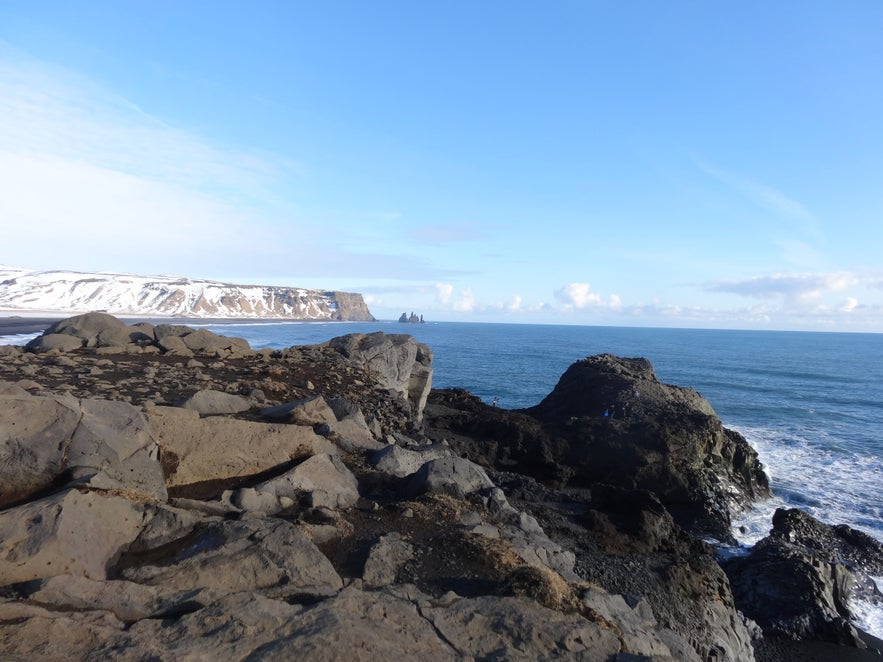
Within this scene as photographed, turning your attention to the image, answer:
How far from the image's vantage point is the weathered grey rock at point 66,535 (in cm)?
502

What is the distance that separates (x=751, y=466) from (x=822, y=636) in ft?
36.9

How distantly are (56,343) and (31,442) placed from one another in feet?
40.8

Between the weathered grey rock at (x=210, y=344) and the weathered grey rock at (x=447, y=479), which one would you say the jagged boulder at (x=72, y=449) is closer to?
the weathered grey rock at (x=447, y=479)

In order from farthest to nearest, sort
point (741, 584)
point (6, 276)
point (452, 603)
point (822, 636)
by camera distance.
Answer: point (6, 276)
point (741, 584)
point (822, 636)
point (452, 603)

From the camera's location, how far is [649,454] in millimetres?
20734

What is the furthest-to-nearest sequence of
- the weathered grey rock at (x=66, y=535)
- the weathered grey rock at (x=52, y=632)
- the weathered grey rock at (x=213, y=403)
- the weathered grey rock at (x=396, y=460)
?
the weathered grey rock at (x=213, y=403)
the weathered grey rock at (x=396, y=460)
the weathered grey rock at (x=66, y=535)
the weathered grey rock at (x=52, y=632)

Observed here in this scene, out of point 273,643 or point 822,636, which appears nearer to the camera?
point 273,643

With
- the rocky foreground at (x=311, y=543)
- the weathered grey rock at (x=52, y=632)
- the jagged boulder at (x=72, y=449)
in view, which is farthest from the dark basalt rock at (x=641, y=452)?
the weathered grey rock at (x=52, y=632)

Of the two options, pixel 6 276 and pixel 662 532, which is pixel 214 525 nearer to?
pixel 662 532

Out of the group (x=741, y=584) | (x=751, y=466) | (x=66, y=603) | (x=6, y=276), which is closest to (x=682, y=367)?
(x=751, y=466)

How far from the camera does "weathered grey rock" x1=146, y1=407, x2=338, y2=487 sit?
858 centimetres

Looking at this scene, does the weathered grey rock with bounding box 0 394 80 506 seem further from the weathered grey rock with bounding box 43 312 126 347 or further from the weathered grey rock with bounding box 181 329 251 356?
the weathered grey rock with bounding box 43 312 126 347

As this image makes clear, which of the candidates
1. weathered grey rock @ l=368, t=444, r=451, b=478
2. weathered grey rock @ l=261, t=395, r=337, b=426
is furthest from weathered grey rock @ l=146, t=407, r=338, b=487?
weathered grey rock @ l=368, t=444, r=451, b=478

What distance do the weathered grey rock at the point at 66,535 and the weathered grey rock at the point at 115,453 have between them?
1.83 feet
